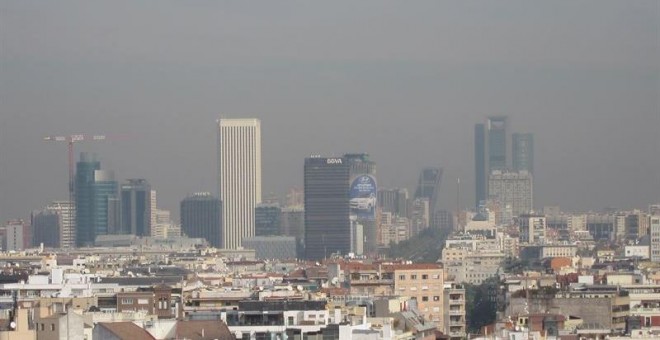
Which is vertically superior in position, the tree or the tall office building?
the tall office building

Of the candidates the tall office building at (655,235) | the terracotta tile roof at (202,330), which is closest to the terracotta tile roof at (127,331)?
the terracotta tile roof at (202,330)

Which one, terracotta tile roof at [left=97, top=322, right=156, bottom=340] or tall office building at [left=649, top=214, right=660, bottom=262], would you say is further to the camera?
tall office building at [left=649, top=214, right=660, bottom=262]

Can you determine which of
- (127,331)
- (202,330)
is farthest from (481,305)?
(127,331)

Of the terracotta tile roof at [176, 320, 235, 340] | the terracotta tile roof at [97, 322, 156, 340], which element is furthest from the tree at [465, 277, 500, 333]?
the terracotta tile roof at [97, 322, 156, 340]

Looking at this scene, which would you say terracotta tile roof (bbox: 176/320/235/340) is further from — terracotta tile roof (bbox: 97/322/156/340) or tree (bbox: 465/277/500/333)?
tree (bbox: 465/277/500/333)

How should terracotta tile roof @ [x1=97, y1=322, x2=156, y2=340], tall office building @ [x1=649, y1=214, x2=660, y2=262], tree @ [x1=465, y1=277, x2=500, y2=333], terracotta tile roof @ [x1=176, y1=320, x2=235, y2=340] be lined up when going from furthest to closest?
1. tall office building @ [x1=649, y1=214, x2=660, y2=262]
2. tree @ [x1=465, y1=277, x2=500, y2=333]
3. terracotta tile roof @ [x1=176, y1=320, x2=235, y2=340]
4. terracotta tile roof @ [x1=97, y1=322, x2=156, y2=340]

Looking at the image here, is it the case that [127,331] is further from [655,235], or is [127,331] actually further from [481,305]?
[655,235]

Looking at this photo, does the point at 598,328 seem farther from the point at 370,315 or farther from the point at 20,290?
the point at 20,290

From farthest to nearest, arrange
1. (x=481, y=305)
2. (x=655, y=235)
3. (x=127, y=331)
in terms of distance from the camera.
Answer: (x=655, y=235) < (x=481, y=305) < (x=127, y=331)

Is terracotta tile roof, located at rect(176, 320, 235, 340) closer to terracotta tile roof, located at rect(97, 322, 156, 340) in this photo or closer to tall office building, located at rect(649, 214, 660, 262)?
terracotta tile roof, located at rect(97, 322, 156, 340)

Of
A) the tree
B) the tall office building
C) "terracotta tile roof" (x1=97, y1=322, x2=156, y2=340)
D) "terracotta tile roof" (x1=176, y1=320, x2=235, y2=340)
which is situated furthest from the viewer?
the tall office building
